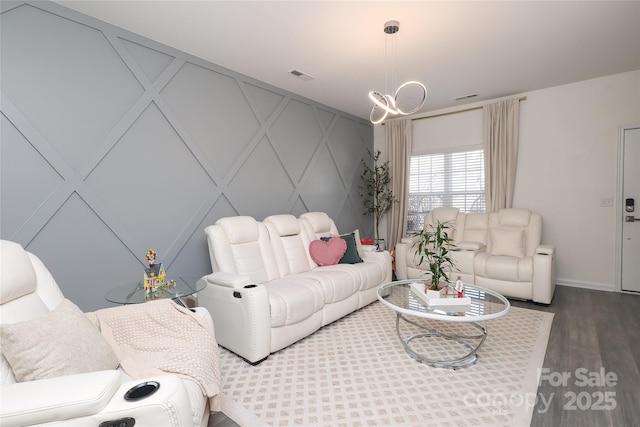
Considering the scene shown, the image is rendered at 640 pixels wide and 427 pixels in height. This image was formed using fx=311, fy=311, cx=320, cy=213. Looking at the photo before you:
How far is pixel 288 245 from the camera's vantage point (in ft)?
11.2

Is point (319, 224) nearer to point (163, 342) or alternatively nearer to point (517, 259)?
point (517, 259)

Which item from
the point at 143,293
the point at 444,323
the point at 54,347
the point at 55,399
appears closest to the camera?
the point at 55,399

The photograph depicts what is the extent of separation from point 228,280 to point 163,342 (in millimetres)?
862

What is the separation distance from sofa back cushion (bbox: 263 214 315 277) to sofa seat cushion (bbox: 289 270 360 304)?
16 centimetres

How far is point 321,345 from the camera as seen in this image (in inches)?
102

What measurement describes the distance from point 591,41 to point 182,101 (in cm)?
395

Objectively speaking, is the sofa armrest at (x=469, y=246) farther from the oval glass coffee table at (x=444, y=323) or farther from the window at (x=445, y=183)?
the oval glass coffee table at (x=444, y=323)

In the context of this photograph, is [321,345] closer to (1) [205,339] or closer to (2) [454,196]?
(1) [205,339]

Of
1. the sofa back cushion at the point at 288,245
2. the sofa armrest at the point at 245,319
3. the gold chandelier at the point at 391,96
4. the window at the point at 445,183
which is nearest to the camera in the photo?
the sofa armrest at the point at 245,319

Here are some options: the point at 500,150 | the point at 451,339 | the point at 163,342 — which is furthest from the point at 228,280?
the point at 500,150

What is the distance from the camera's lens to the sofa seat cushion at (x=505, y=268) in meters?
3.46

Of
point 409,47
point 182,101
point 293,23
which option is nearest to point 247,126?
point 182,101

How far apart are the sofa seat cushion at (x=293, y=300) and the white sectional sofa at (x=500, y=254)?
1.27 meters

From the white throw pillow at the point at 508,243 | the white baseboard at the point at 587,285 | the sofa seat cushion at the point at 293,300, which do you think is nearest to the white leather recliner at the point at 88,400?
the sofa seat cushion at the point at 293,300
